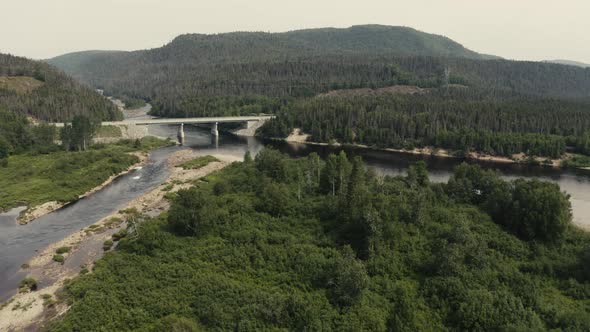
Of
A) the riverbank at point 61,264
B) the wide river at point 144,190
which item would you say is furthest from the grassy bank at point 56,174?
the riverbank at point 61,264

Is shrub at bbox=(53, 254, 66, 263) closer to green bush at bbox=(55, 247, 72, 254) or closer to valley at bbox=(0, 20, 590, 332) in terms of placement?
valley at bbox=(0, 20, 590, 332)

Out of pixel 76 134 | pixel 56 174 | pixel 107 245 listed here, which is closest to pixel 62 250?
pixel 107 245

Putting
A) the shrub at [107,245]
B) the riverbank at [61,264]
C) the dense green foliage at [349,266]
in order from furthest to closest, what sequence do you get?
the shrub at [107,245]
the riverbank at [61,264]
the dense green foliage at [349,266]

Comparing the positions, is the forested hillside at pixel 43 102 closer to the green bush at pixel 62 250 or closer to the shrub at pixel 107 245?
the green bush at pixel 62 250

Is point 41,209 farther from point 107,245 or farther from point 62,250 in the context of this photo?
point 107,245

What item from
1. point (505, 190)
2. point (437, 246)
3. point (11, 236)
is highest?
point (505, 190)

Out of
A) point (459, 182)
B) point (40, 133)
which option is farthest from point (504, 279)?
point (40, 133)

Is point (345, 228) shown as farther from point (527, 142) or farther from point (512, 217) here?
point (527, 142)
